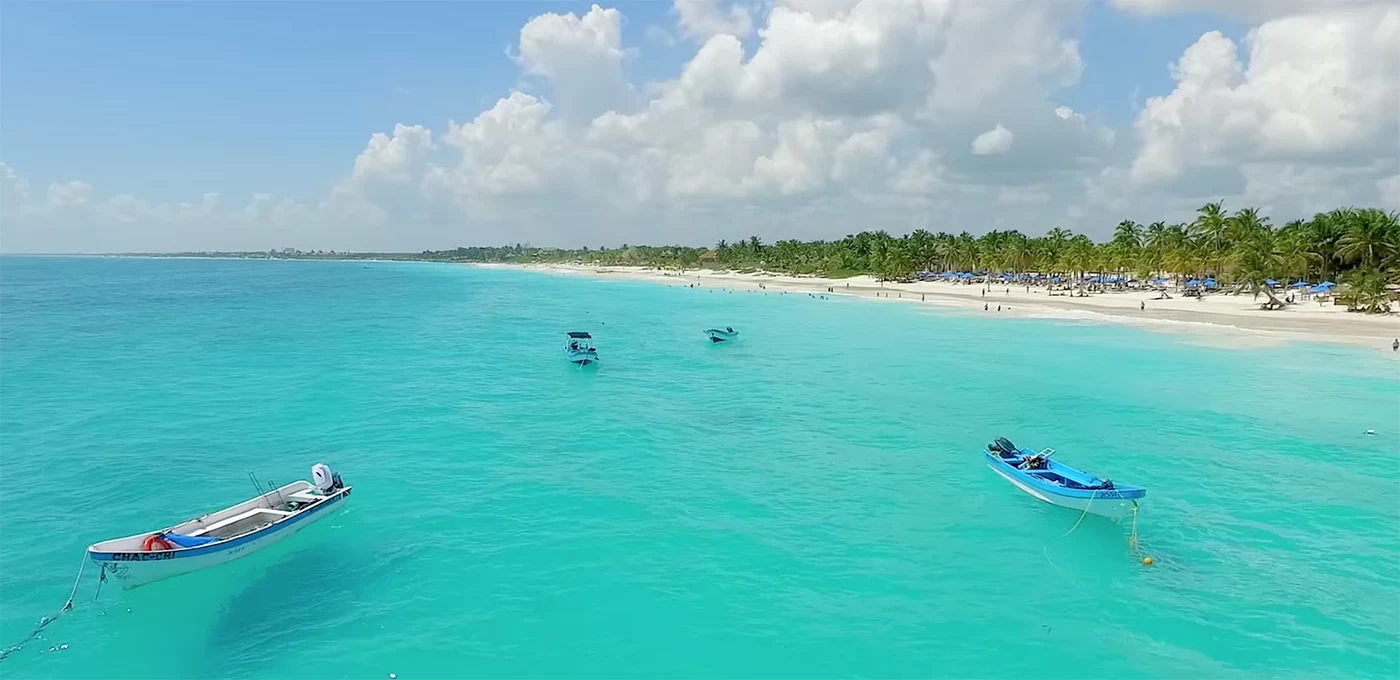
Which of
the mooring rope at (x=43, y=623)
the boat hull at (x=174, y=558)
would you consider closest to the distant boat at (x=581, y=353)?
the boat hull at (x=174, y=558)

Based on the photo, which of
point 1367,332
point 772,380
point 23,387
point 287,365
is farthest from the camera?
point 1367,332

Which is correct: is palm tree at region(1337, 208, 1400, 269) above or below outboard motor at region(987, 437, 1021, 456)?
above

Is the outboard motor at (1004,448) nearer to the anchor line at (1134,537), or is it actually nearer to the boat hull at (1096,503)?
the boat hull at (1096,503)

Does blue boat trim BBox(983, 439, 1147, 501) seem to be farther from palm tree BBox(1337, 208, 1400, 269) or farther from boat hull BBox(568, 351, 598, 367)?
palm tree BBox(1337, 208, 1400, 269)

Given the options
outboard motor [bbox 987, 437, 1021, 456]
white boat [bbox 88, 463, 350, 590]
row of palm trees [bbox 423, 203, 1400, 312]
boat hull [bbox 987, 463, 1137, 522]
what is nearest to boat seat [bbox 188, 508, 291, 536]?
white boat [bbox 88, 463, 350, 590]

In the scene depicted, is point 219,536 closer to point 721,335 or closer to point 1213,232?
point 721,335

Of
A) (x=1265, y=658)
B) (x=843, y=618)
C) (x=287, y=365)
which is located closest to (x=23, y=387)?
(x=287, y=365)

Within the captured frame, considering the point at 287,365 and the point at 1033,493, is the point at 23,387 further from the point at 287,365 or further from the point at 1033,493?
the point at 1033,493

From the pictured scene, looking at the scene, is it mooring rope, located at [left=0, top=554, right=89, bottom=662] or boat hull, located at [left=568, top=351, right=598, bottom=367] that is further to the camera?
boat hull, located at [left=568, top=351, right=598, bottom=367]

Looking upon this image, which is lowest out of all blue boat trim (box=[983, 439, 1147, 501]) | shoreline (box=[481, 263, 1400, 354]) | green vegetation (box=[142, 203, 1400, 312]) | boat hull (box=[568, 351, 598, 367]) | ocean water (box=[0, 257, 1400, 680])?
ocean water (box=[0, 257, 1400, 680])

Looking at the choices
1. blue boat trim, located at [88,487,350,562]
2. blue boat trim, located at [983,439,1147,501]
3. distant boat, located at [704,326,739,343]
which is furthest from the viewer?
distant boat, located at [704,326,739,343]
